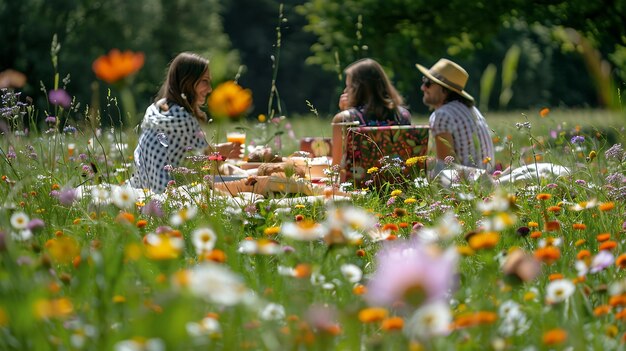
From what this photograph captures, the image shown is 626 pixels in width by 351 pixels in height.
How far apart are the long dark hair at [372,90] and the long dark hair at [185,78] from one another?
1210 mm

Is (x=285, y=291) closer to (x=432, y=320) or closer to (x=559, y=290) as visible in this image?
(x=559, y=290)

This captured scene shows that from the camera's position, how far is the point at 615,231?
3.16m

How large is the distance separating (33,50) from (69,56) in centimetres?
109

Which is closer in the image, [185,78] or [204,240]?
[204,240]

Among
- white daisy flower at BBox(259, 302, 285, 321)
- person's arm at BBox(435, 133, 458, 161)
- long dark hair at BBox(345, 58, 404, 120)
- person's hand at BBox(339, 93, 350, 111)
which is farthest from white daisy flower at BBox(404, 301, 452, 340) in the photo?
person's hand at BBox(339, 93, 350, 111)

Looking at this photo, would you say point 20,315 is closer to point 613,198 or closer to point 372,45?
point 613,198

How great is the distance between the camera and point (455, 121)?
19.6 feet

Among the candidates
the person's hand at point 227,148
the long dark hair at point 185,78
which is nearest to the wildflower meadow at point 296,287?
the long dark hair at point 185,78

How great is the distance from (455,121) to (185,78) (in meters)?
1.95

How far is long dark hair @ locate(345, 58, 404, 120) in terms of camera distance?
6.01 metres

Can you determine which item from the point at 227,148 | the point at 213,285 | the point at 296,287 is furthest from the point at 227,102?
the point at 227,148

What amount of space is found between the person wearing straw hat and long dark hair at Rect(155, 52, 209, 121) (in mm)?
1658

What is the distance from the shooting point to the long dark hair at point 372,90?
6.01m

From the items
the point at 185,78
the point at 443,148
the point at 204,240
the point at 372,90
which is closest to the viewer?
the point at 204,240
